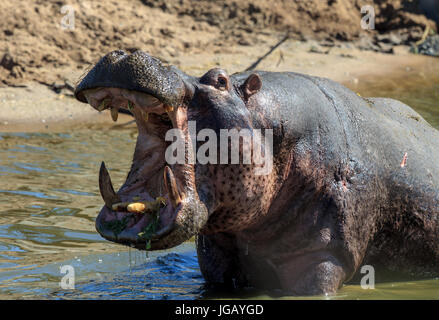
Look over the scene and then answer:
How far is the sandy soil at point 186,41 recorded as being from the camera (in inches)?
478

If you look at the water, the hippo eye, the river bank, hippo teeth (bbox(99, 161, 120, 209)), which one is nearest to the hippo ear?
the hippo eye

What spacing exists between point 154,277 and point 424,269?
186 centimetres

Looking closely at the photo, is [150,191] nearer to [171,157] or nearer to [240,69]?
[171,157]

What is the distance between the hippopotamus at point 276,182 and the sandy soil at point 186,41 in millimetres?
6816

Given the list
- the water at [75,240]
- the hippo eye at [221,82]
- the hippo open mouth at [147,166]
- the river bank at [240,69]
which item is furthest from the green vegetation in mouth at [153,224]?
the river bank at [240,69]

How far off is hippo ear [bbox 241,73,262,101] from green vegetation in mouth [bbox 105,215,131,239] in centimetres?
98

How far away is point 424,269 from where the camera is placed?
530cm

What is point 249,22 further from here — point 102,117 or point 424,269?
point 424,269

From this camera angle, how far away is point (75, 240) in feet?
21.8

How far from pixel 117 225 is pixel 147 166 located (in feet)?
1.44

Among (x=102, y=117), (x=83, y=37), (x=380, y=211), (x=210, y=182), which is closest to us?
(x=210, y=182)

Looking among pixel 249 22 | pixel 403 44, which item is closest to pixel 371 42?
pixel 403 44

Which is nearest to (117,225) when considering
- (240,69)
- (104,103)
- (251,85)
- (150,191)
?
(150,191)

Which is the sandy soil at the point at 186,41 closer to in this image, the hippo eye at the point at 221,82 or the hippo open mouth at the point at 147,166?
the hippo open mouth at the point at 147,166
